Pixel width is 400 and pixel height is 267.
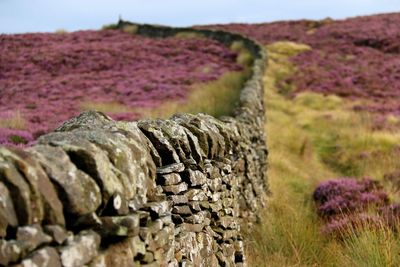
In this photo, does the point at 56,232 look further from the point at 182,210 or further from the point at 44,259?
the point at 182,210

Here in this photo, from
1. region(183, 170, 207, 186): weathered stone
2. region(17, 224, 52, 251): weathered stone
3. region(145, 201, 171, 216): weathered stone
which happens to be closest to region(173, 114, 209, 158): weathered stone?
region(183, 170, 207, 186): weathered stone

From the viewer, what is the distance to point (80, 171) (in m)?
3.10

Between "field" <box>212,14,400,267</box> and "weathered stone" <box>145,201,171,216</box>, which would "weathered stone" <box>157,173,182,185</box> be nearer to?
"weathered stone" <box>145,201,171,216</box>

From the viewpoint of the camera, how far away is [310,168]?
47.9 ft

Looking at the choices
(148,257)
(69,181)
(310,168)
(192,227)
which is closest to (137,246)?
(148,257)

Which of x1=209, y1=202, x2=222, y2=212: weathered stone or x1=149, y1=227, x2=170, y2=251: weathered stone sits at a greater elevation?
x1=149, y1=227, x2=170, y2=251: weathered stone

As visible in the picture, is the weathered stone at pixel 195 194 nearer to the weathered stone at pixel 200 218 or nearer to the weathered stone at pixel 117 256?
the weathered stone at pixel 200 218

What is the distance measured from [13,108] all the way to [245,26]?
34316 millimetres

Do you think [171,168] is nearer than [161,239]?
No

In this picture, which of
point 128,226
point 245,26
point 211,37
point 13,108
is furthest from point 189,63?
point 128,226

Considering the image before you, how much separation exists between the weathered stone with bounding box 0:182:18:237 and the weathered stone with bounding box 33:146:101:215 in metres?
0.31

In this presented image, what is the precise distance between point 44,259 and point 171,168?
214 centimetres

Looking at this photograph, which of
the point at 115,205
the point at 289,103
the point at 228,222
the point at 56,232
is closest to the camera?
the point at 56,232

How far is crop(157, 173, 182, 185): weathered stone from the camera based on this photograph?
4.63m
